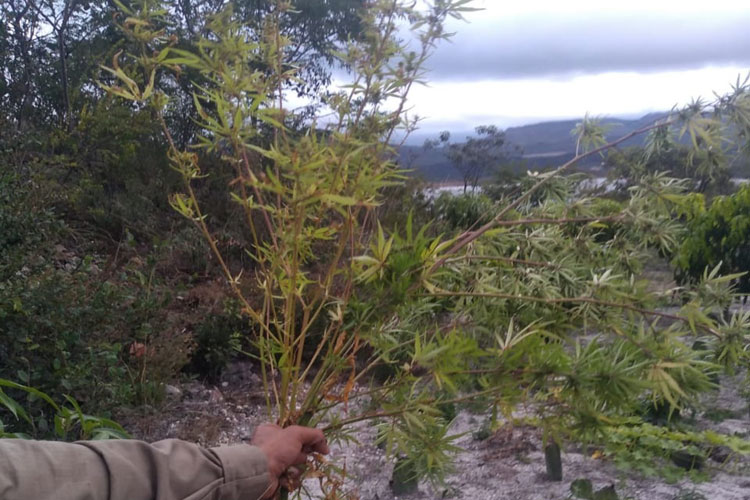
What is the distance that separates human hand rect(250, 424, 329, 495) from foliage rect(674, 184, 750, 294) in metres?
4.03

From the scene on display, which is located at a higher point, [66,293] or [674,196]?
[674,196]

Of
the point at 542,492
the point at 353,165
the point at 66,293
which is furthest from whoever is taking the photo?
the point at 66,293

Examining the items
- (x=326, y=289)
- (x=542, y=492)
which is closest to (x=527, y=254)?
(x=326, y=289)

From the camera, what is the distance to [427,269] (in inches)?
51.6

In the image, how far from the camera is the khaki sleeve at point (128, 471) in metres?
1.17

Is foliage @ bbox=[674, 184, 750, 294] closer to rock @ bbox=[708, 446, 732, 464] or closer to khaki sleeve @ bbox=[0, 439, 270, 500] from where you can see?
rock @ bbox=[708, 446, 732, 464]

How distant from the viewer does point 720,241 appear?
4984mm

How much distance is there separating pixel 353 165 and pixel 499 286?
1.68 feet

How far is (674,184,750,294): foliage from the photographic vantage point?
15.7 ft

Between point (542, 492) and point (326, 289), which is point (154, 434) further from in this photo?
point (326, 289)

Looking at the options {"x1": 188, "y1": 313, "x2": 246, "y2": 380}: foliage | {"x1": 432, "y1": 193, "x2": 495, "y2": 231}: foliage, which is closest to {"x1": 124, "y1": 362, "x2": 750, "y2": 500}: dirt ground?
{"x1": 188, "y1": 313, "x2": 246, "y2": 380}: foliage

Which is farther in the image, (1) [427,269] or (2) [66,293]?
(2) [66,293]

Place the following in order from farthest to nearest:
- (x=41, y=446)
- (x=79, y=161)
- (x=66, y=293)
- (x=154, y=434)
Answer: (x=79, y=161)
(x=154, y=434)
(x=66, y=293)
(x=41, y=446)

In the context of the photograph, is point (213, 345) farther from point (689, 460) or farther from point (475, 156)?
point (475, 156)
